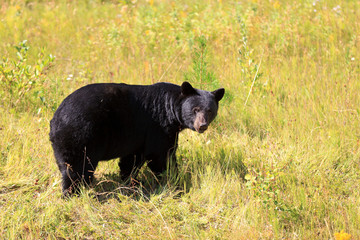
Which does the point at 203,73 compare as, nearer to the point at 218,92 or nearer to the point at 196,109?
the point at 218,92

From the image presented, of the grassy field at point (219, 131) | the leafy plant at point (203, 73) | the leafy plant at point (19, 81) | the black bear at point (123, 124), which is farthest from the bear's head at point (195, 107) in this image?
the leafy plant at point (19, 81)

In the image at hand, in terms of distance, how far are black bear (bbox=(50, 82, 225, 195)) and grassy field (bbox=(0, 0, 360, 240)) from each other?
257mm

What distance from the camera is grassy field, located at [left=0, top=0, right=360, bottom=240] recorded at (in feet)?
12.4

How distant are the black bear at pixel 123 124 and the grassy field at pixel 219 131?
26 centimetres

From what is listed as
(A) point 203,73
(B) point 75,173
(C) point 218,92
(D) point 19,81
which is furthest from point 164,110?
(D) point 19,81

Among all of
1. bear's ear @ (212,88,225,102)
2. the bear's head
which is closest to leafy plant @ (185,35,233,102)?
bear's ear @ (212,88,225,102)

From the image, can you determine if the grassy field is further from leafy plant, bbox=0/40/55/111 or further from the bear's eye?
the bear's eye

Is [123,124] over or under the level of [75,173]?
over

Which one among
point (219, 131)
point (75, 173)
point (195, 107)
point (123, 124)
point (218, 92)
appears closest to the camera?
point (75, 173)

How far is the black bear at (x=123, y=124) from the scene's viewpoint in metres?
3.90

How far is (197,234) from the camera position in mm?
3656

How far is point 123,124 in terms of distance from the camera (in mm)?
4172

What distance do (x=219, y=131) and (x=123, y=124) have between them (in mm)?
1486

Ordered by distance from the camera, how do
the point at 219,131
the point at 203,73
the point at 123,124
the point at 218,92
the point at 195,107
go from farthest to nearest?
the point at 203,73
the point at 219,131
the point at 218,92
the point at 195,107
the point at 123,124
